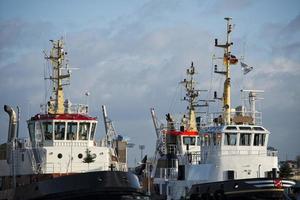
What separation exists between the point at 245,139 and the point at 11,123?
530 inches

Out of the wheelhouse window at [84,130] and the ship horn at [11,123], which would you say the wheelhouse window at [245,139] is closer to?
the wheelhouse window at [84,130]

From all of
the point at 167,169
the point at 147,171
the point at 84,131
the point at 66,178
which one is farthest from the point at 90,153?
the point at 147,171

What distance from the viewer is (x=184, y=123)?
6100 cm

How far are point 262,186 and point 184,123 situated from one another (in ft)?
76.6

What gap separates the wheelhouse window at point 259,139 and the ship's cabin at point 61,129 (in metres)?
10.8

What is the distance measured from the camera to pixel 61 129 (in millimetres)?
38469

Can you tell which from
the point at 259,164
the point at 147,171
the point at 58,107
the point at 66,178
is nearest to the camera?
the point at 66,178

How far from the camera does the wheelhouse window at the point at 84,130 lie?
3878cm

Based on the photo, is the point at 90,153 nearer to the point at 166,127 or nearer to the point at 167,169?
the point at 167,169

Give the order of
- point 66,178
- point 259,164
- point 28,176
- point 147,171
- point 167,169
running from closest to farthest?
1. point 66,178
2. point 28,176
3. point 259,164
4. point 167,169
5. point 147,171

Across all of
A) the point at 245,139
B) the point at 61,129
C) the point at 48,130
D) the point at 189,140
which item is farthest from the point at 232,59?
the point at 48,130

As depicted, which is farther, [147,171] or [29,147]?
[147,171]

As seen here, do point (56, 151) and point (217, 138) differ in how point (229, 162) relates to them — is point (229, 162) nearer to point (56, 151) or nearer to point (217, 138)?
point (217, 138)

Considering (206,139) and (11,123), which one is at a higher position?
(11,123)
